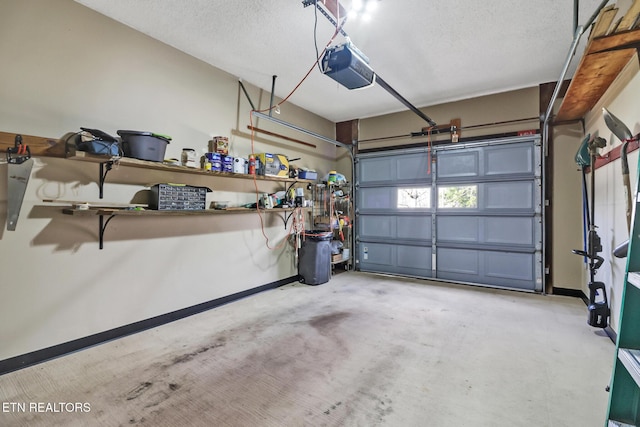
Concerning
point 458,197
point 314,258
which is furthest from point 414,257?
point 314,258

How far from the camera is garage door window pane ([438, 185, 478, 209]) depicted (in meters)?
4.73

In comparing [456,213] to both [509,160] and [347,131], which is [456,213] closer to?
[509,160]

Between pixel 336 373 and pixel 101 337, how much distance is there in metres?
2.14

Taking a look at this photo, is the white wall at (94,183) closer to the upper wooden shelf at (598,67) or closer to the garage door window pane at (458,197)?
the garage door window pane at (458,197)

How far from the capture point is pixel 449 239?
16.2ft

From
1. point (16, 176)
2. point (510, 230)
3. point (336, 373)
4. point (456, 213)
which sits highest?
point (16, 176)

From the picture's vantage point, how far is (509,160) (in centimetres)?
444

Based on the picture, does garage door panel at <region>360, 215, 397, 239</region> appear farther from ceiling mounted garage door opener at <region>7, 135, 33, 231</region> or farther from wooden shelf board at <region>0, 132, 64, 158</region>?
ceiling mounted garage door opener at <region>7, 135, 33, 231</region>

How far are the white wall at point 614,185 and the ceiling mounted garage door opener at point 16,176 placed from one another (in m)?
4.63

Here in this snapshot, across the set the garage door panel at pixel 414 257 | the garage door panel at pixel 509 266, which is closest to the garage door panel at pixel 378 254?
the garage door panel at pixel 414 257

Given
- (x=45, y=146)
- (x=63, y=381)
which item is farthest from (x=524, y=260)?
(x=45, y=146)

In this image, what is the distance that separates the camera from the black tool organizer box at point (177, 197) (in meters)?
2.85

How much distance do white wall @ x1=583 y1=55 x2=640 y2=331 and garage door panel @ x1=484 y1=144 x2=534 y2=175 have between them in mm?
935

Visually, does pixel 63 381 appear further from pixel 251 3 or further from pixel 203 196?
pixel 251 3
